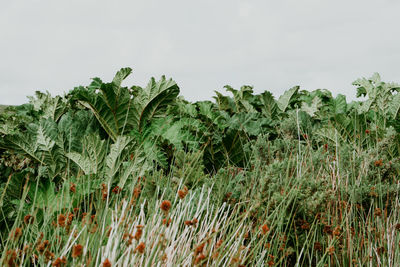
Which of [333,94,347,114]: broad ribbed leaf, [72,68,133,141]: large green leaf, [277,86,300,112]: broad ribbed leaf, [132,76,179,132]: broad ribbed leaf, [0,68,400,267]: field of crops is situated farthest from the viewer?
[333,94,347,114]: broad ribbed leaf

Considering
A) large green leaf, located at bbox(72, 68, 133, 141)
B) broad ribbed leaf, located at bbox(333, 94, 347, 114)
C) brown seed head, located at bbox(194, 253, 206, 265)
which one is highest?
broad ribbed leaf, located at bbox(333, 94, 347, 114)

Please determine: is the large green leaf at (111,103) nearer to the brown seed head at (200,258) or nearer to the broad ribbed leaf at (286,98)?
the brown seed head at (200,258)

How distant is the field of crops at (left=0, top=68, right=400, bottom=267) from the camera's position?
2551 millimetres

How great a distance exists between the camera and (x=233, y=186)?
10.6ft

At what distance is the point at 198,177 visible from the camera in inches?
117

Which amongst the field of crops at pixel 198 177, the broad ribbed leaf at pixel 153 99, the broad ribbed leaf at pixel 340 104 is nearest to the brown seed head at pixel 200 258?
the field of crops at pixel 198 177

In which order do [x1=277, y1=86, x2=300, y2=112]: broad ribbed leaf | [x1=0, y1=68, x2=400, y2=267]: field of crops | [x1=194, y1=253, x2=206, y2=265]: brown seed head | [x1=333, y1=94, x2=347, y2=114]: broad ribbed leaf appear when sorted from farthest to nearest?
[x1=333, y1=94, x2=347, y2=114]: broad ribbed leaf
[x1=277, y1=86, x2=300, y2=112]: broad ribbed leaf
[x1=0, y1=68, x2=400, y2=267]: field of crops
[x1=194, y1=253, x2=206, y2=265]: brown seed head

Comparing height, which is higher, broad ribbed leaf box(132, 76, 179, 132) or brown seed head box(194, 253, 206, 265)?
broad ribbed leaf box(132, 76, 179, 132)

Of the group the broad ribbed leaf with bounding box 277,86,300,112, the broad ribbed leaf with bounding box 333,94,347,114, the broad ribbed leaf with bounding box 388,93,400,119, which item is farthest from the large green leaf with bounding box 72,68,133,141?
the broad ribbed leaf with bounding box 388,93,400,119

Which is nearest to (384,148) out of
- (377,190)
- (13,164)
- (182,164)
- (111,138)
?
(377,190)

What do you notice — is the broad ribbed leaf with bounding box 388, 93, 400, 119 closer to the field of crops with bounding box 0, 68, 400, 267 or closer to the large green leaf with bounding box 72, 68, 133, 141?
the field of crops with bounding box 0, 68, 400, 267

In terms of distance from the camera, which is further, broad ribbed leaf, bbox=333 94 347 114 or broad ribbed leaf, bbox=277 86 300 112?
broad ribbed leaf, bbox=333 94 347 114

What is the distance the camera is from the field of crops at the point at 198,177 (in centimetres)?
255

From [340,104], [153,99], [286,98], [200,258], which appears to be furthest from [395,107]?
[200,258]
